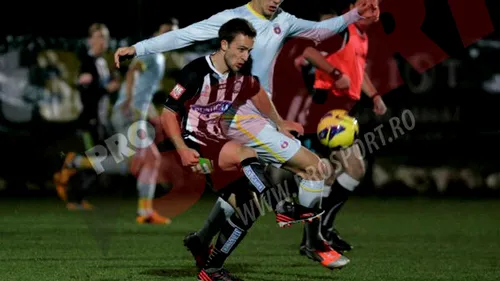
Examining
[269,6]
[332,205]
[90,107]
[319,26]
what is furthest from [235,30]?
[90,107]

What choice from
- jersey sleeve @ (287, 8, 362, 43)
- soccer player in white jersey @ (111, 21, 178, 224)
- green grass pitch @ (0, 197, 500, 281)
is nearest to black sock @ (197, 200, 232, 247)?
Answer: green grass pitch @ (0, 197, 500, 281)

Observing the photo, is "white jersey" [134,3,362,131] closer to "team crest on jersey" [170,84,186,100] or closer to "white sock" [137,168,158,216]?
"team crest on jersey" [170,84,186,100]

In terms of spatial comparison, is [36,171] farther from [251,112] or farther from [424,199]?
[251,112]

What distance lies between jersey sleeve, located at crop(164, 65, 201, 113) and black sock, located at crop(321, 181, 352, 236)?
2742mm

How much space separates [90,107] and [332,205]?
5.05 meters

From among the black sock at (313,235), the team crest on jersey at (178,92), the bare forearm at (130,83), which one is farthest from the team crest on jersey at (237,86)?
the bare forearm at (130,83)

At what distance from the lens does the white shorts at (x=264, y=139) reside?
7.09 m

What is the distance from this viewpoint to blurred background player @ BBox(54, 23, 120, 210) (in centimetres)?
1272

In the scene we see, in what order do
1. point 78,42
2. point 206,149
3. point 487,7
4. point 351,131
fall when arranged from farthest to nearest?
point 487,7 < point 78,42 < point 351,131 < point 206,149

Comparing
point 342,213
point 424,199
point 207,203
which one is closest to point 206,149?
point 342,213

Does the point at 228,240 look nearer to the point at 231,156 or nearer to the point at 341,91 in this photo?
the point at 231,156

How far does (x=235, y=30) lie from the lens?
21.7ft

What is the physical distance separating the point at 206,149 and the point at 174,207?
649 centimetres

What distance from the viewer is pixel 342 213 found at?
41.0ft
